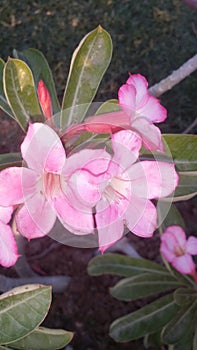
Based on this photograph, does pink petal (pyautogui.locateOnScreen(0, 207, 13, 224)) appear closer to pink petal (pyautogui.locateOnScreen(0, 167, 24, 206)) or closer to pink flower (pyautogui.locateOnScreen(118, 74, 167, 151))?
pink petal (pyautogui.locateOnScreen(0, 167, 24, 206))

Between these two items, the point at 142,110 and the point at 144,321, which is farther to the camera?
the point at 144,321

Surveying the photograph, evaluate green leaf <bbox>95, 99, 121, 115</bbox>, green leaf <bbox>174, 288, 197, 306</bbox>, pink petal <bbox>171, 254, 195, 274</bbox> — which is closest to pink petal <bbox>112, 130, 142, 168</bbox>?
green leaf <bbox>95, 99, 121, 115</bbox>

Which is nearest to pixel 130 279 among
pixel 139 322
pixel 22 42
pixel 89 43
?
pixel 139 322

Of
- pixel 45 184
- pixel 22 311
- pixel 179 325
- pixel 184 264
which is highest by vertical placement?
pixel 45 184

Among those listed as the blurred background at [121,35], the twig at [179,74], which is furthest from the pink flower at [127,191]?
the blurred background at [121,35]

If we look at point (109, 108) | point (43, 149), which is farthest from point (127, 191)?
point (109, 108)

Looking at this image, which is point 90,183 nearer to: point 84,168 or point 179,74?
point 84,168

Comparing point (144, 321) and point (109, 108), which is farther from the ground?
point (109, 108)
